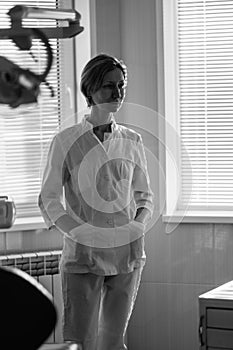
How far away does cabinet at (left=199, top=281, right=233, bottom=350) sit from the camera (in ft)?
7.58

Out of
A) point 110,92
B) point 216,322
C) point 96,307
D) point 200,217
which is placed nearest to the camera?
point 216,322

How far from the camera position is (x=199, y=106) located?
140 inches

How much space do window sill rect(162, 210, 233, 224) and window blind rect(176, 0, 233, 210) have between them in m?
0.05

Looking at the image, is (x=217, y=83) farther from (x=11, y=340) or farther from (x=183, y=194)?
(x=11, y=340)

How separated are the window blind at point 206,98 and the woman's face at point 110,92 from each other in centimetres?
114

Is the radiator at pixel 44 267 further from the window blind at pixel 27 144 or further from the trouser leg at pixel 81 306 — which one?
the trouser leg at pixel 81 306

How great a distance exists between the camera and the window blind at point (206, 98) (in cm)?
349

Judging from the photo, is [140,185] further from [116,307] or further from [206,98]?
[206,98]

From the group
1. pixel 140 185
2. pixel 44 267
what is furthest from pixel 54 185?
pixel 44 267

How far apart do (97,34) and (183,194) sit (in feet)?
3.08

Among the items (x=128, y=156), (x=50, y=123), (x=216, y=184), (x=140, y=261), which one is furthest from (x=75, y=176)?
(x=216, y=184)

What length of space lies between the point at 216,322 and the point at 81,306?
0.50 meters

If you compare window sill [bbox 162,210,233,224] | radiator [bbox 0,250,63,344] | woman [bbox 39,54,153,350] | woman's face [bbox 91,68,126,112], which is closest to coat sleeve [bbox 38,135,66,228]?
woman [bbox 39,54,153,350]

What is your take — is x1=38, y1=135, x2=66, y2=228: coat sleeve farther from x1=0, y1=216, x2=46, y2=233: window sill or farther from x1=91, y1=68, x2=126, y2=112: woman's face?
x1=0, y1=216, x2=46, y2=233: window sill
